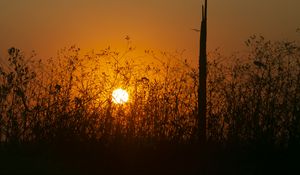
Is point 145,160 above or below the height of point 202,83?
below

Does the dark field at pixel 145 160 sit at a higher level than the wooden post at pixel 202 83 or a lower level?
lower

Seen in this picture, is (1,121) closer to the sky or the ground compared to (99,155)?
closer to the sky

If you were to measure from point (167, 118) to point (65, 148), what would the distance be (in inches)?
83.2

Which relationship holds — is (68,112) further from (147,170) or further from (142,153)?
(147,170)

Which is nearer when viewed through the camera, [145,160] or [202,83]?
[145,160]

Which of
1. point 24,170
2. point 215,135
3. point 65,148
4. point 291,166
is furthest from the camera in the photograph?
point 215,135

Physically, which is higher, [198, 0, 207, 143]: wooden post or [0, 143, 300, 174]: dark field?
[198, 0, 207, 143]: wooden post

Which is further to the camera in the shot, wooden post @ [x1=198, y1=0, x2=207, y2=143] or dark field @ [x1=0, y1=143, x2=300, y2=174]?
wooden post @ [x1=198, y1=0, x2=207, y2=143]

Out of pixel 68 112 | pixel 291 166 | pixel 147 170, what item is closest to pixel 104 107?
pixel 68 112

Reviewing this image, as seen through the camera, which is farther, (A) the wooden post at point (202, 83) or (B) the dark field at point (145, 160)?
(A) the wooden post at point (202, 83)

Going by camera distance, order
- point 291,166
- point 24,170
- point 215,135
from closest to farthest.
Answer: point 24,170
point 291,166
point 215,135

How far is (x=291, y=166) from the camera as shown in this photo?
8680 millimetres

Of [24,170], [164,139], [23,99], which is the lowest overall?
[24,170]

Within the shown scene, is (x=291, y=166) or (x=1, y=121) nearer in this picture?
(x=291, y=166)
